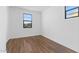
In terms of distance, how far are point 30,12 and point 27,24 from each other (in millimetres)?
836

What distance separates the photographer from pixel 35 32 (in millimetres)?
6836

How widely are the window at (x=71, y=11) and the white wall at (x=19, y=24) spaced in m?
2.75

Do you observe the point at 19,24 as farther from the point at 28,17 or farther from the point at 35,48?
the point at 35,48

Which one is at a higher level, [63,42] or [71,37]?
[71,37]

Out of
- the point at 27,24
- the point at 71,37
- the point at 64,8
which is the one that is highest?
the point at 64,8

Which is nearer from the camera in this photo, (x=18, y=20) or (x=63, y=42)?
(x=63, y=42)

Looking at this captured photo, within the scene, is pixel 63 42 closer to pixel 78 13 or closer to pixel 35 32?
pixel 78 13

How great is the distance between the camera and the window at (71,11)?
2.96 m

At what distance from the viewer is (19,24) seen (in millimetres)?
5812

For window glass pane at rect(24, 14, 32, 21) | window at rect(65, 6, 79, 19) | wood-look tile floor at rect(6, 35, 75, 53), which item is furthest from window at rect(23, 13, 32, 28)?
window at rect(65, 6, 79, 19)

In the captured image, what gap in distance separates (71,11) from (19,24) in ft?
11.3

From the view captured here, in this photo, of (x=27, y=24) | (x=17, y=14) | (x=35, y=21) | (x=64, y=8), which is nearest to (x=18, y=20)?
(x=17, y=14)
